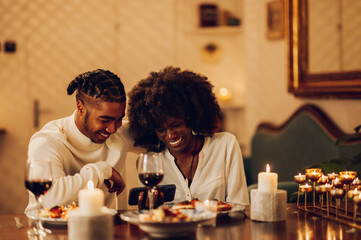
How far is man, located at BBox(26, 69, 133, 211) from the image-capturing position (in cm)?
185

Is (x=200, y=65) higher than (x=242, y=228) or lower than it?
higher

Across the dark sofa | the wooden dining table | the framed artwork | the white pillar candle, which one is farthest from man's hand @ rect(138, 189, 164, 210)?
the framed artwork

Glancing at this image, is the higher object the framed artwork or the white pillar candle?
the framed artwork

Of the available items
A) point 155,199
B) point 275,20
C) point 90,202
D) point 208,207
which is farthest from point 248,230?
point 275,20

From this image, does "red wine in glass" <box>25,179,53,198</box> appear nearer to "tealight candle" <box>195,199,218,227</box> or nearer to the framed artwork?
"tealight candle" <box>195,199,218,227</box>

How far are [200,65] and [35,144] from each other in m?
3.37

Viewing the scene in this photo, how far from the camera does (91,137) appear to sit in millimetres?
1980

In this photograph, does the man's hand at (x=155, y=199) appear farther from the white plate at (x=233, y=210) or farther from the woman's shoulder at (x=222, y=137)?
the woman's shoulder at (x=222, y=137)

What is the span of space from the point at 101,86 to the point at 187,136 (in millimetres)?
402

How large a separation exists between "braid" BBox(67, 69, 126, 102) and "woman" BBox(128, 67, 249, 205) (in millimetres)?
134

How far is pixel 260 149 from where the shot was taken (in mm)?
3975

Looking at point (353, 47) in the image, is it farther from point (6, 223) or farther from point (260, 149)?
point (6, 223)

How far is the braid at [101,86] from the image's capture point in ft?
6.20

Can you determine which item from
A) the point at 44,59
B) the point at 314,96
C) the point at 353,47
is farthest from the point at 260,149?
the point at 44,59
